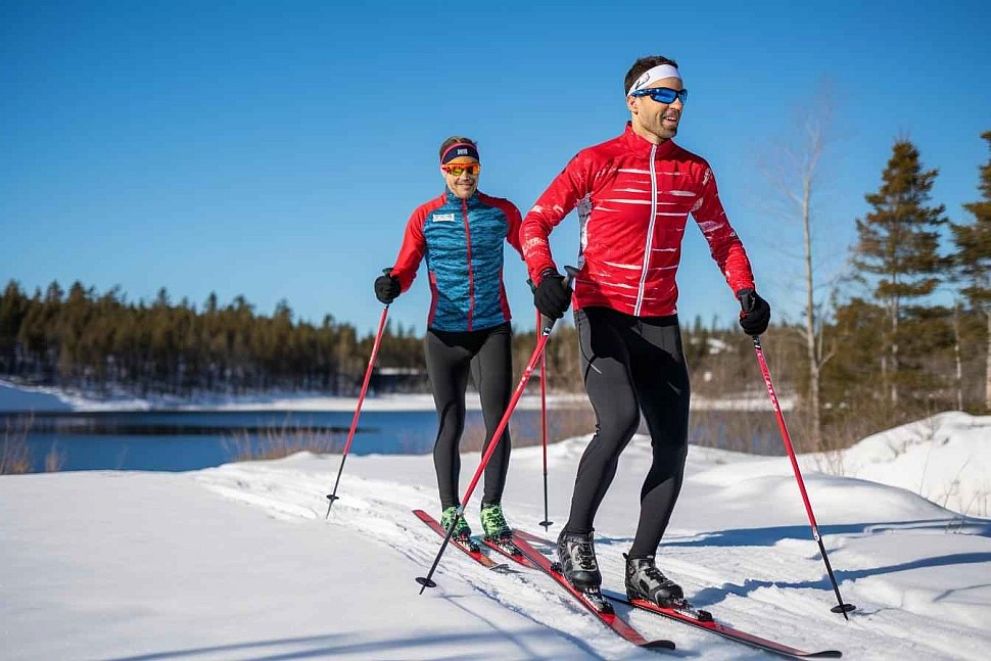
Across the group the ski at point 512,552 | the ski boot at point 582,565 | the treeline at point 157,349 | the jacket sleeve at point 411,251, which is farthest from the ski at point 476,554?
the treeline at point 157,349

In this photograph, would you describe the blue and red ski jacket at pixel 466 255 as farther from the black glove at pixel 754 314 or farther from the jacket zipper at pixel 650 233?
the black glove at pixel 754 314

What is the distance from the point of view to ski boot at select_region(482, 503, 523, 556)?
3836 millimetres

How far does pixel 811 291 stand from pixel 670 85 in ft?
49.5

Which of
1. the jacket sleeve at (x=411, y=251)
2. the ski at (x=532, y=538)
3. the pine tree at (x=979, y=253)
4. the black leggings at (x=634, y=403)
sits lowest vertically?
the ski at (x=532, y=538)

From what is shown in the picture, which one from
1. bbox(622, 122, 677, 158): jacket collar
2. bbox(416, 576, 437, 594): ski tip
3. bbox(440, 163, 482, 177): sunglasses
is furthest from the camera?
bbox(440, 163, 482, 177): sunglasses

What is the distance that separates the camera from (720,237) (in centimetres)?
317

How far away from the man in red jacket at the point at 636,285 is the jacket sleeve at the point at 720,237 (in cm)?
6

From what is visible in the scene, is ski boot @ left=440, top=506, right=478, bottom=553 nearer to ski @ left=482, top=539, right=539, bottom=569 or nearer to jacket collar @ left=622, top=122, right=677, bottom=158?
ski @ left=482, top=539, right=539, bottom=569

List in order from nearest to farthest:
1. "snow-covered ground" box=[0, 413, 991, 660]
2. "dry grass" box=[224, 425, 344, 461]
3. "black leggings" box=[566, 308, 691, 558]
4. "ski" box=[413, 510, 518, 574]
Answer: "snow-covered ground" box=[0, 413, 991, 660]
"black leggings" box=[566, 308, 691, 558]
"ski" box=[413, 510, 518, 574]
"dry grass" box=[224, 425, 344, 461]

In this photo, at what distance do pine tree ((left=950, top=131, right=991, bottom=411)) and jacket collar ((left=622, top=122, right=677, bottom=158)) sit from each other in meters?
19.1

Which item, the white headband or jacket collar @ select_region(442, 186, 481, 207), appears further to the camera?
jacket collar @ select_region(442, 186, 481, 207)

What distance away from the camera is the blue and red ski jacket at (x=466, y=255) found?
4281mm

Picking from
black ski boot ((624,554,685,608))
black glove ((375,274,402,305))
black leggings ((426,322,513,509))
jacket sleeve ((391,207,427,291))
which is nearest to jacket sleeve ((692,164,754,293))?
black ski boot ((624,554,685,608))

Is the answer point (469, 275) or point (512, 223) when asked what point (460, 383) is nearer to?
point (469, 275)
